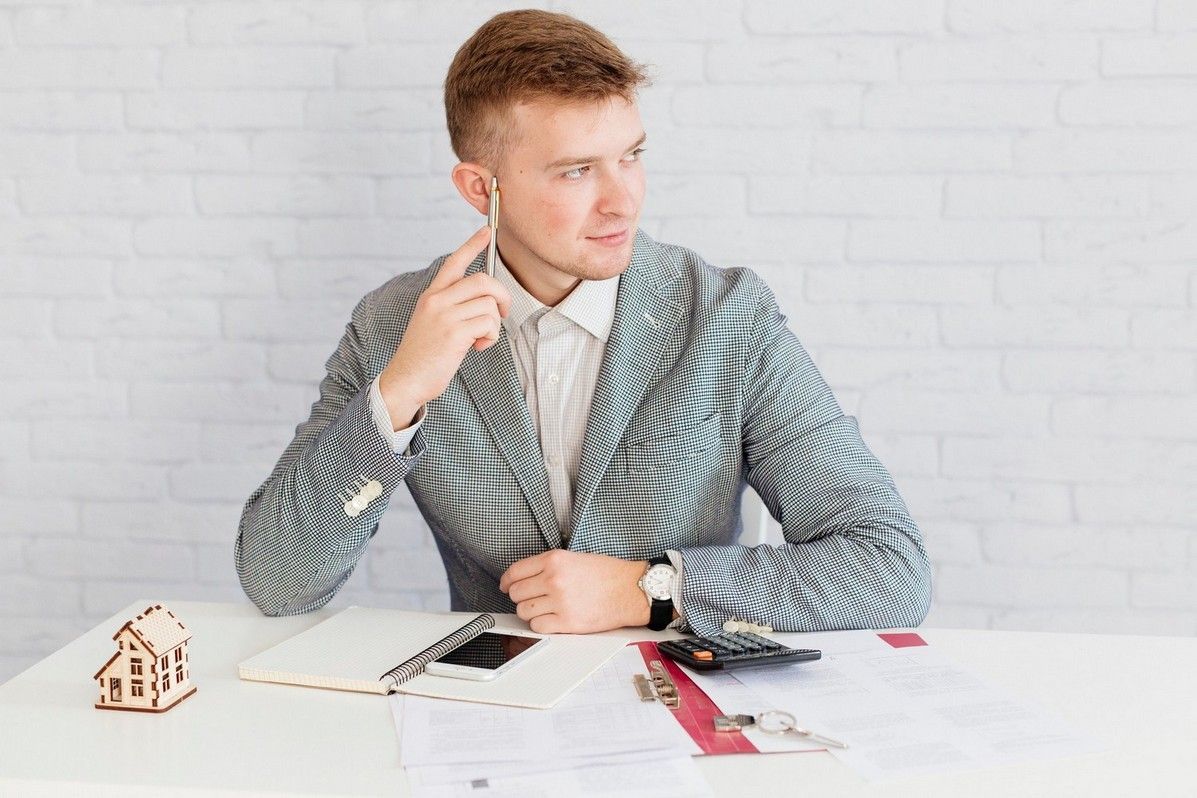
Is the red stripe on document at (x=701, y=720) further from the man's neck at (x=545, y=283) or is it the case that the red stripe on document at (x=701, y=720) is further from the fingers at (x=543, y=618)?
the man's neck at (x=545, y=283)

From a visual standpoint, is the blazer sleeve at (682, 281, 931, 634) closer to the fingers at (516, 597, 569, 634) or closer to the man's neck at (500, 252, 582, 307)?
the fingers at (516, 597, 569, 634)

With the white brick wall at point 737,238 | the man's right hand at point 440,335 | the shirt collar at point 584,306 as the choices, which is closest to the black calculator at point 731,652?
the man's right hand at point 440,335

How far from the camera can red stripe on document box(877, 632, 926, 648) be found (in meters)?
1.38

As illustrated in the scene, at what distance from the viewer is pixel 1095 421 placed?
2193 mm

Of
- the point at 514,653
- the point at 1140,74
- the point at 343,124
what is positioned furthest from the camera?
the point at 343,124

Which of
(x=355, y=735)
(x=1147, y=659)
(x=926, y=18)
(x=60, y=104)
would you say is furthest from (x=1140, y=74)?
(x=60, y=104)

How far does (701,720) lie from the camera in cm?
115

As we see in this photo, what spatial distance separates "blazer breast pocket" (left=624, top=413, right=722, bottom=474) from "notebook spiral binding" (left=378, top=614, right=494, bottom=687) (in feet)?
1.09

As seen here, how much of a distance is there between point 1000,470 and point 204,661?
1525 mm

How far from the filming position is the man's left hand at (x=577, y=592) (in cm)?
144

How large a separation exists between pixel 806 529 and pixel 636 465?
26 centimetres

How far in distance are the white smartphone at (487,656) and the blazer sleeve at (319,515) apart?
276 mm

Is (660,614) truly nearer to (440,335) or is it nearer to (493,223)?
(440,335)

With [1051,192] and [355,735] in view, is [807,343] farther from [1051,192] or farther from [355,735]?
[355,735]
